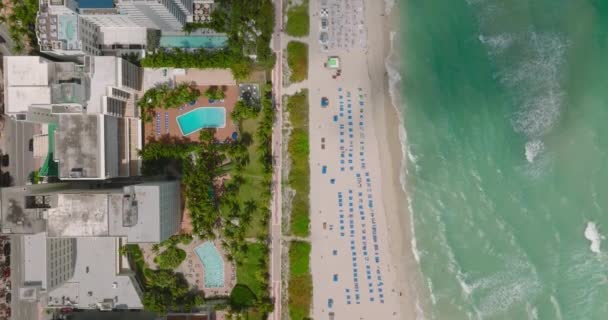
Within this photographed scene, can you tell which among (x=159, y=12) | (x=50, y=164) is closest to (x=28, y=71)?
(x=50, y=164)

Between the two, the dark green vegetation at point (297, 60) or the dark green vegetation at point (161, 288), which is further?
the dark green vegetation at point (297, 60)

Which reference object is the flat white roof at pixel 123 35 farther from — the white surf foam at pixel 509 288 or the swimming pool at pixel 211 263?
the white surf foam at pixel 509 288

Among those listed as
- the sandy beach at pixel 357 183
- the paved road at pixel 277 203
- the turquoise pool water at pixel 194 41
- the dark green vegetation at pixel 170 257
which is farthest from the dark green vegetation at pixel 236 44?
the dark green vegetation at pixel 170 257

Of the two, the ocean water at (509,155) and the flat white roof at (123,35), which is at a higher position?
the flat white roof at (123,35)

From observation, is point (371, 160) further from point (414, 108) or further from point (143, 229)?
point (143, 229)

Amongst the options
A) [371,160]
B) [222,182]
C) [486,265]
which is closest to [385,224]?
[371,160]

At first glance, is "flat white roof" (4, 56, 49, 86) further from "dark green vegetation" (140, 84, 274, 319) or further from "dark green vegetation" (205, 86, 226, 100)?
"dark green vegetation" (205, 86, 226, 100)
